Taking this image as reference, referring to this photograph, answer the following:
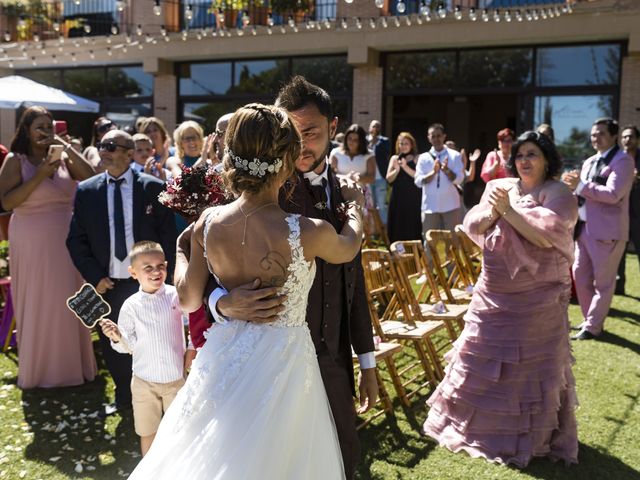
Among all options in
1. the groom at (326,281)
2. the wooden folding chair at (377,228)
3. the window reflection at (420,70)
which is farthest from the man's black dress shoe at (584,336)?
the window reflection at (420,70)

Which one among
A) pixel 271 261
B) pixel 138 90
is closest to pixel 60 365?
pixel 271 261

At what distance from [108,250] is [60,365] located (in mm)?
1279

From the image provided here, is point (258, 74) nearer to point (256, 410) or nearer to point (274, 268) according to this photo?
point (274, 268)

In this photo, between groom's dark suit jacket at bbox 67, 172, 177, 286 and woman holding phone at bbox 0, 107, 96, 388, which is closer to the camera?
groom's dark suit jacket at bbox 67, 172, 177, 286

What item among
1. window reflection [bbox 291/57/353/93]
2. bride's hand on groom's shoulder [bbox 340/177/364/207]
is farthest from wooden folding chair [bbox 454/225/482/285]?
window reflection [bbox 291/57/353/93]

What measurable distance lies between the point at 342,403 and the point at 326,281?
524 millimetres

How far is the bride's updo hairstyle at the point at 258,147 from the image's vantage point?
7.57 ft

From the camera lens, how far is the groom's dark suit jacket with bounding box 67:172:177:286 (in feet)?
17.0

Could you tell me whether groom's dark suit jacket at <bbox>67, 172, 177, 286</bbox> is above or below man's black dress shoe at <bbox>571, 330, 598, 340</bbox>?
above

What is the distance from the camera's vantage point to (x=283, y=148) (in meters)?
2.36

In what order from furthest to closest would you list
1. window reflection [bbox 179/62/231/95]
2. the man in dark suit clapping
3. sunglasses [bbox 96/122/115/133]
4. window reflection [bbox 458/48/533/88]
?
window reflection [bbox 179/62/231/95], window reflection [bbox 458/48/533/88], sunglasses [bbox 96/122/115/133], the man in dark suit clapping

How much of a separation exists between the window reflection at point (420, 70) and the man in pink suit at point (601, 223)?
7651 mm

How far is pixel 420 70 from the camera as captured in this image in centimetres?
1509

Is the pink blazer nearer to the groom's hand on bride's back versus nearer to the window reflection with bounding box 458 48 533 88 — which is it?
the groom's hand on bride's back
